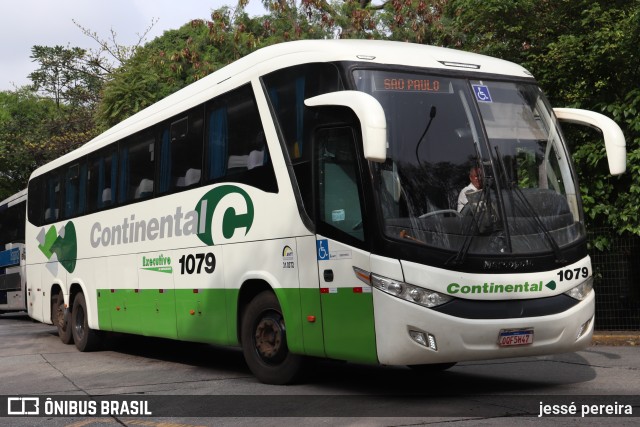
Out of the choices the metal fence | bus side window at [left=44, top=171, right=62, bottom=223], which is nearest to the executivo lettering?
bus side window at [left=44, top=171, right=62, bottom=223]

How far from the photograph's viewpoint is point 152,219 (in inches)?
511

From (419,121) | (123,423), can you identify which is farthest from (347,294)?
(123,423)

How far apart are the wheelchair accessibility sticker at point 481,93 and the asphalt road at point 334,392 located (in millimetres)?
2864

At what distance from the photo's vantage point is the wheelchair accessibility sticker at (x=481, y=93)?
895 cm

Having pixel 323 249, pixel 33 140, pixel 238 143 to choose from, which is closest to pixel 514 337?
pixel 323 249

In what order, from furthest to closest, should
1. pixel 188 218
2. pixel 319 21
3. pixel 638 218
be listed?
pixel 319 21, pixel 638 218, pixel 188 218

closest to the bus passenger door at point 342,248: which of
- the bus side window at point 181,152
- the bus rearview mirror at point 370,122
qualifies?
the bus rearview mirror at point 370,122

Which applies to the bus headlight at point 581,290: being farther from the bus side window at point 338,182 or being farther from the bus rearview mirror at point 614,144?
the bus side window at point 338,182

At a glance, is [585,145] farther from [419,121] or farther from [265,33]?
[265,33]

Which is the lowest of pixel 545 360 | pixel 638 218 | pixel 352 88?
pixel 545 360

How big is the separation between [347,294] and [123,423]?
91.5 inches

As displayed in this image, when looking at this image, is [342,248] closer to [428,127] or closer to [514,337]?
[428,127]

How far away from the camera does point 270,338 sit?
9.96 m

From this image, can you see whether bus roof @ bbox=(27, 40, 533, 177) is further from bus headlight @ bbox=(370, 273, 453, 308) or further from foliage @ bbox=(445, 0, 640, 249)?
foliage @ bbox=(445, 0, 640, 249)
